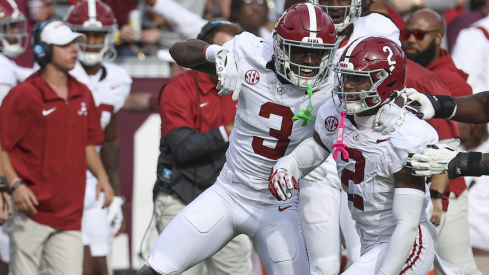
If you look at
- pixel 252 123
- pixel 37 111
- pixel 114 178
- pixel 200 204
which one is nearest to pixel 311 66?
pixel 252 123

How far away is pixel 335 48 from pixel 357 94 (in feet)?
1.27

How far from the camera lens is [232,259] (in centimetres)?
568

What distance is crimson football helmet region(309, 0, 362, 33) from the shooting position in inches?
191

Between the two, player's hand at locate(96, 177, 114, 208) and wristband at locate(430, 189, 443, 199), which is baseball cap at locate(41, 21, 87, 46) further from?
wristband at locate(430, 189, 443, 199)

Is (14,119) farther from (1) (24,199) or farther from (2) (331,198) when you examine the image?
(2) (331,198)

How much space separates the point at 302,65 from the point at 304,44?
98mm

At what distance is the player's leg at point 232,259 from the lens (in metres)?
5.66

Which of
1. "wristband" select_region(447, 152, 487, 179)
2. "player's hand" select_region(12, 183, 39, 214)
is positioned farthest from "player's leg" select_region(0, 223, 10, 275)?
"wristband" select_region(447, 152, 487, 179)

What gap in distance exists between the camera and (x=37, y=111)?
5.65 metres

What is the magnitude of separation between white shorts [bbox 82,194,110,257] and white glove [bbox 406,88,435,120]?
9.27 feet

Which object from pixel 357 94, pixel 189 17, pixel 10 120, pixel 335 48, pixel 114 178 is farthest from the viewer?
pixel 189 17

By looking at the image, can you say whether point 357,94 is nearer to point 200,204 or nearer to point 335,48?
point 335,48

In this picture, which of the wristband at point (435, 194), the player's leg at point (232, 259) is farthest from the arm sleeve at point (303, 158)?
the player's leg at point (232, 259)

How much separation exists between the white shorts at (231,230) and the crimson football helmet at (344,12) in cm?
97
